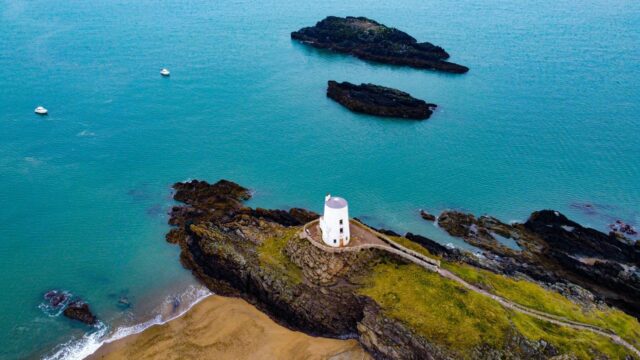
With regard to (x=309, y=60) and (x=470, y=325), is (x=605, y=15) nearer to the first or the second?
(x=309, y=60)

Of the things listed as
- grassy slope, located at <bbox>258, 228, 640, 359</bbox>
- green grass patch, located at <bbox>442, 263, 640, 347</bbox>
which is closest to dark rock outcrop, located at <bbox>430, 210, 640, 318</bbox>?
green grass patch, located at <bbox>442, 263, 640, 347</bbox>

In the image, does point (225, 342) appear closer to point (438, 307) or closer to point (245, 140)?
point (438, 307)

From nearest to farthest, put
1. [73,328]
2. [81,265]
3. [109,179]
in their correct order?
[73,328] < [81,265] < [109,179]

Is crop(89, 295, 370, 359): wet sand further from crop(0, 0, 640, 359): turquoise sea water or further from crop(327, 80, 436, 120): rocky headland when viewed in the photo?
crop(327, 80, 436, 120): rocky headland

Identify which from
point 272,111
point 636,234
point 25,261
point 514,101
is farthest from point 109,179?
point 514,101

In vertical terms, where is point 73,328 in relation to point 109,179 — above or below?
below

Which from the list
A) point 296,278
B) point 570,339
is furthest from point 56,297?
point 570,339

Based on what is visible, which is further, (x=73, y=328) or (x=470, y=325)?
(x=73, y=328)
